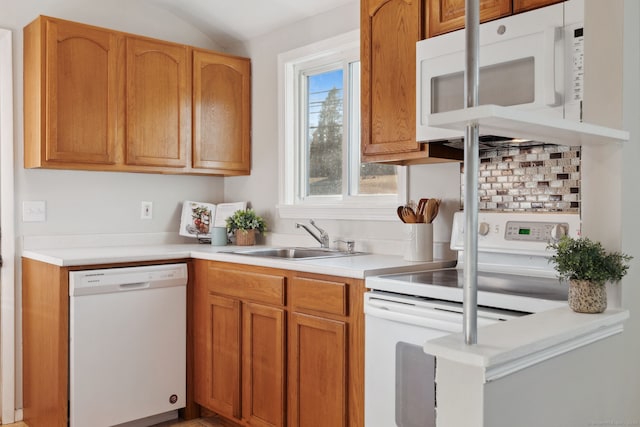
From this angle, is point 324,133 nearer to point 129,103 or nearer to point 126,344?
point 129,103

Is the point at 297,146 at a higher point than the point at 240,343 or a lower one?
higher

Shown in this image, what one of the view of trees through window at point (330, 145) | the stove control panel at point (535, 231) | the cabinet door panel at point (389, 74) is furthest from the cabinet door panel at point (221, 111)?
the stove control panel at point (535, 231)

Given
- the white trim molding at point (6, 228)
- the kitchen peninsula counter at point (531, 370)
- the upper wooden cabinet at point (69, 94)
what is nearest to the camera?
the kitchen peninsula counter at point (531, 370)

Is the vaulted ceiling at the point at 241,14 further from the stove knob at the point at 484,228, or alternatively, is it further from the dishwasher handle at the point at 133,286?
the dishwasher handle at the point at 133,286

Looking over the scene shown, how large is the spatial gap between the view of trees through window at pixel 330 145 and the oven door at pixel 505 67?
0.84 m

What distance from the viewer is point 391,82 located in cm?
253

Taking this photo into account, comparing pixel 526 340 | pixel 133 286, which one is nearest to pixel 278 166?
pixel 133 286

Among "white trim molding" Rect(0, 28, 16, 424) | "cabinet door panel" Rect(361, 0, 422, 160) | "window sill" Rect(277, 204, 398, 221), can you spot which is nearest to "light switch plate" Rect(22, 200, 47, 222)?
"white trim molding" Rect(0, 28, 16, 424)

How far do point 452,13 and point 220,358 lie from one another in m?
2.00

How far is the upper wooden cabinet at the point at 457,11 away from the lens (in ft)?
6.79

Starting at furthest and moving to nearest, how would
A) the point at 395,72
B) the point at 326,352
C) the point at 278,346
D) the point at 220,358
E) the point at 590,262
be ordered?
the point at 220,358 < the point at 278,346 < the point at 395,72 < the point at 326,352 < the point at 590,262

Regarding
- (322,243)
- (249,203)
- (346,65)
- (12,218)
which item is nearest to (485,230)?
(322,243)

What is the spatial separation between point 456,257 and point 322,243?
833 mm

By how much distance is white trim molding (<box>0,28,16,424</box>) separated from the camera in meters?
3.17
